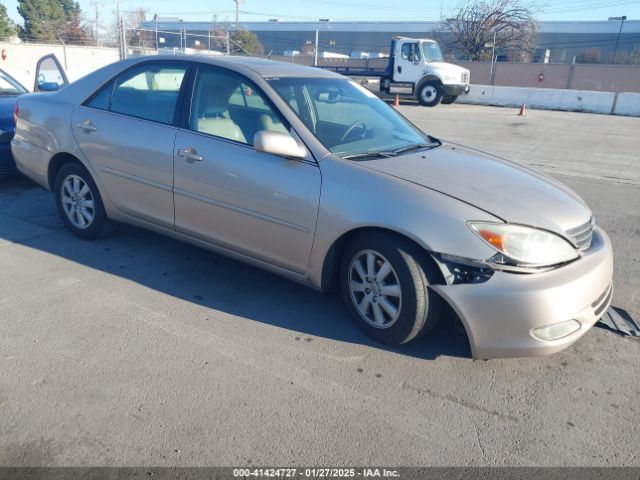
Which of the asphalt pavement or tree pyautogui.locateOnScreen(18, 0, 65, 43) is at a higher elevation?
tree pyautogui.locateOnScreen(18, 0, 65, 43)

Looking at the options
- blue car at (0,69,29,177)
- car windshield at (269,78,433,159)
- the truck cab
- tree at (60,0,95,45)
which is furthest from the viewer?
tree at (60,0,95,45)

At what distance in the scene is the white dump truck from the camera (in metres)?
23.5

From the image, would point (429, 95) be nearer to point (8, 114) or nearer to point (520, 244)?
point (8, 114)

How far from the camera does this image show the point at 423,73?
23.7m

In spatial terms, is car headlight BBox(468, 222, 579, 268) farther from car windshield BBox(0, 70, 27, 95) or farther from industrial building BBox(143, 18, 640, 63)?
industrial building BBox(143, 18, 640, 63)

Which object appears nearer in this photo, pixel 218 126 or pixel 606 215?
pixel 218 126

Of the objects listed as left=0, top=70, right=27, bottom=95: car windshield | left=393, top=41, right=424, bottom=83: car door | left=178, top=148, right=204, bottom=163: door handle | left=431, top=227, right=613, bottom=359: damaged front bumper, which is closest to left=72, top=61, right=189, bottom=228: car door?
left=178, top=148, right=204, bottom=163: door handle

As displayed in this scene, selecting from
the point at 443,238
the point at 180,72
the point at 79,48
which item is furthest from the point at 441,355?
the point at 79,48

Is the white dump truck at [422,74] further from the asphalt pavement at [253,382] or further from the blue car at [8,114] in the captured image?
the asphalt pavement at [253,382]

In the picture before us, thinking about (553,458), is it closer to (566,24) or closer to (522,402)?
(522,402)

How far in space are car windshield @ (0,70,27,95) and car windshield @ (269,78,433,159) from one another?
5.20 metres

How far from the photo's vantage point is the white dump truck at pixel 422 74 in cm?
2352

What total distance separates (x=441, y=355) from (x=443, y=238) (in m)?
0.77

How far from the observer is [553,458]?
2.51 m
